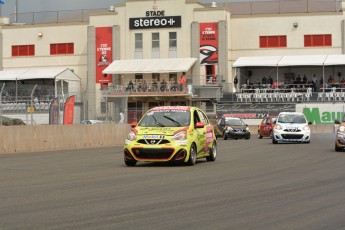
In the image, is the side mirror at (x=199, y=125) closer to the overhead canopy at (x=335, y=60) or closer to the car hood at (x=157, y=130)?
the car hood at (x=157, y=130)

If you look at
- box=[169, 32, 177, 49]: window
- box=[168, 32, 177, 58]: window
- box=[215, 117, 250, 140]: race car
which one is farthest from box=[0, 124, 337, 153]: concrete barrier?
box=[169, 32, 177, 49]: window

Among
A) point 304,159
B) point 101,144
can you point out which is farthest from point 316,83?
point 304,159

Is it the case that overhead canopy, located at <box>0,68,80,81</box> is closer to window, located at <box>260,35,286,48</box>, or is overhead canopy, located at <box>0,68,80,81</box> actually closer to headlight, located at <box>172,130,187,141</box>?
window, located at <box>260,35,286,48</box>

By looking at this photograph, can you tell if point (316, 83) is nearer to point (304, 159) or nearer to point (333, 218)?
point (304, 159)

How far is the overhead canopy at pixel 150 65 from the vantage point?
7250 centimetres

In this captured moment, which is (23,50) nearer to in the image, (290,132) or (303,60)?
(303,60)

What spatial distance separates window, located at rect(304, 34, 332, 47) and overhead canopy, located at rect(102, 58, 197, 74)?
34.5 ft

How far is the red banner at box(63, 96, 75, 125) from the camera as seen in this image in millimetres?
33703

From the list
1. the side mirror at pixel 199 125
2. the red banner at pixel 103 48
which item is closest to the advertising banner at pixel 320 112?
Answer: the red banner at pixel 103 48

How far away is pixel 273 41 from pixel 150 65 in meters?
11.9

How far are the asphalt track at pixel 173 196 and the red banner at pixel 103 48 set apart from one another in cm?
5730

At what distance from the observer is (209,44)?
247ft

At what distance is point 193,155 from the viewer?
827 inches

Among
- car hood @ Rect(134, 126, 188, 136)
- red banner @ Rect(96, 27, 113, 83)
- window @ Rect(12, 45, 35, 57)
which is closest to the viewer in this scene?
car hood @ Rect(134, 126, 188, 136)
